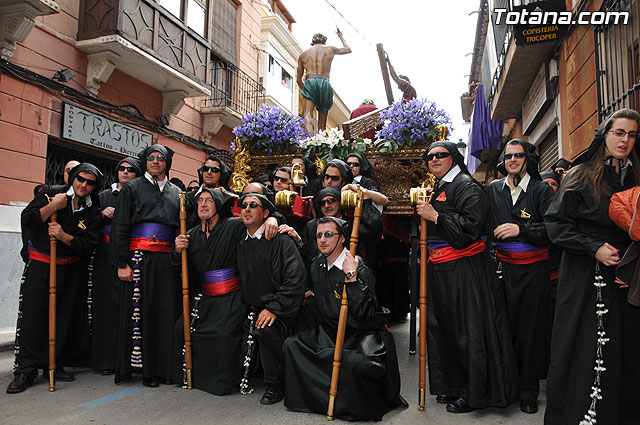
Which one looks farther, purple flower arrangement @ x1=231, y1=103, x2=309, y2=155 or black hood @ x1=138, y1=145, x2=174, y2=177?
purple flower arrangement @ x1=231, y1=103, x2=309, y2=155

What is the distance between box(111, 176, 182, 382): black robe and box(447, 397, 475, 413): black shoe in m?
2.36

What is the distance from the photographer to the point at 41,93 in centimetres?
805

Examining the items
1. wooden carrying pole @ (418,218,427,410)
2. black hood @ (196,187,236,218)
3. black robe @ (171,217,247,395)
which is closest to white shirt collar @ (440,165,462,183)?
wooden carrying pole @ (418,218,427,410)

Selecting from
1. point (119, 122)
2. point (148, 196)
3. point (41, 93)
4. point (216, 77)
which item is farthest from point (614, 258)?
point (216, 77)

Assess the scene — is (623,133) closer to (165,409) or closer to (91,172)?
(165,409)

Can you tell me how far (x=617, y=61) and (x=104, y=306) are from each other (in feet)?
20.3

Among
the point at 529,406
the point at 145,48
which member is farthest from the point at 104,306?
the point at 145,48

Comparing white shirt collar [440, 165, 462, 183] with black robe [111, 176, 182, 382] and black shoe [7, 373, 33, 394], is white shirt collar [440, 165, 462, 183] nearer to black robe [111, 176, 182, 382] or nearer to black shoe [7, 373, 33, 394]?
black robe [111, 176, 182, 382]

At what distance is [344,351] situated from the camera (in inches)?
138

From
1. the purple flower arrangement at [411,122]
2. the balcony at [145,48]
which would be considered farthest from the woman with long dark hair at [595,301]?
the balcony at [145,48]

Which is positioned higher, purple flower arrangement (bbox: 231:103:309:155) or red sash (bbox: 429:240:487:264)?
purple flower arrangement (bbox: 231:103:309:155)

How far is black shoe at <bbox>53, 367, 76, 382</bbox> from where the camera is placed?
4316 millimetres

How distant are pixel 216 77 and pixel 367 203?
31.7ft

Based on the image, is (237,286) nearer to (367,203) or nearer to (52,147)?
(367,203)
